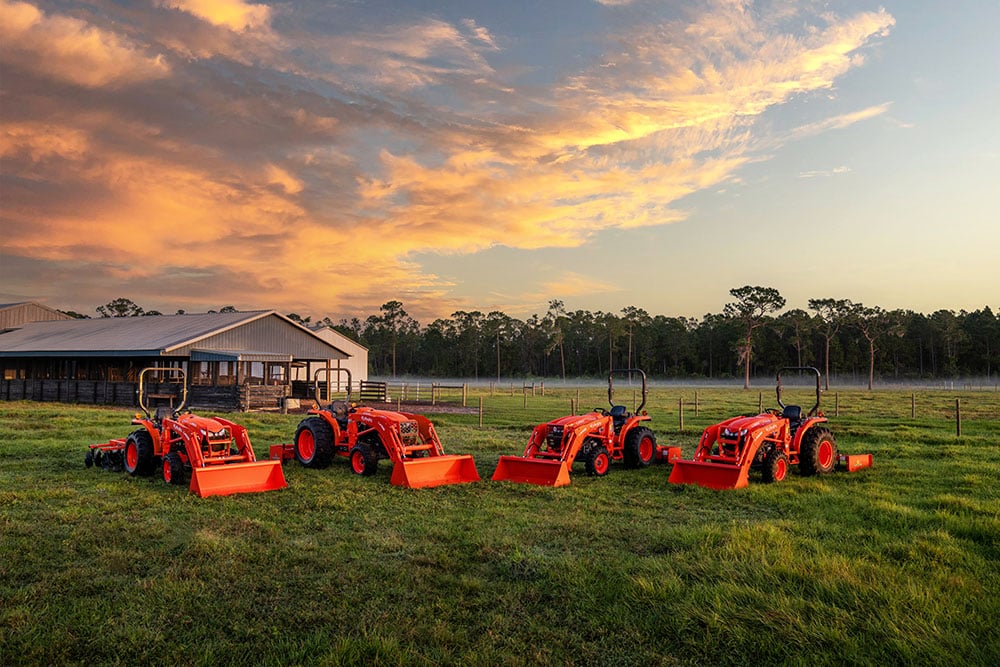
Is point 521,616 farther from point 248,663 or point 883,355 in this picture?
point 883,355

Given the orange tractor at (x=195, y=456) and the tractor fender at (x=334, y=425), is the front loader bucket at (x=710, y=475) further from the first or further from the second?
the orange tractor at (x=195, y=456)

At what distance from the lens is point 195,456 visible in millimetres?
10242

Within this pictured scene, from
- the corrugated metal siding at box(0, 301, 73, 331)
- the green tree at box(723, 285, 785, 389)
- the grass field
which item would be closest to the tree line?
the green tree at box(723, 285, 785, 389)

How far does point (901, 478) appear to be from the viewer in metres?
11.7

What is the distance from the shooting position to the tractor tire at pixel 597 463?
11.7 m

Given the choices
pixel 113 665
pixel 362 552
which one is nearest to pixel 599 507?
pixel 362 552

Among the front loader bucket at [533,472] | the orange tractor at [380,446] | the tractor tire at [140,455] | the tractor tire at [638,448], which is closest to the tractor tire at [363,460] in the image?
the orange tractor at [380,446]

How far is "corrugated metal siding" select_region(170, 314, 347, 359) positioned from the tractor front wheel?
2669 cm

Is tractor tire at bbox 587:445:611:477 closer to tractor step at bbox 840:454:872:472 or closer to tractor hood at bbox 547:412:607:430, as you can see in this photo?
tractor hood at bbox 547:412:607:430

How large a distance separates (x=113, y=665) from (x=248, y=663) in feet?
2.77

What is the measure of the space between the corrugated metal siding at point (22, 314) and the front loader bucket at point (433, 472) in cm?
4822

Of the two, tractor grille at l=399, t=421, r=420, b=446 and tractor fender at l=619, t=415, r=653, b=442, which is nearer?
tractor grille at l=399, t=421, r=420, b=446

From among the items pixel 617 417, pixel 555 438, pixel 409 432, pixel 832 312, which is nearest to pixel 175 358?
pixel 409 432

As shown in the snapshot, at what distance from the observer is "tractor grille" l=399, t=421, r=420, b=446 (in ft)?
38.0
